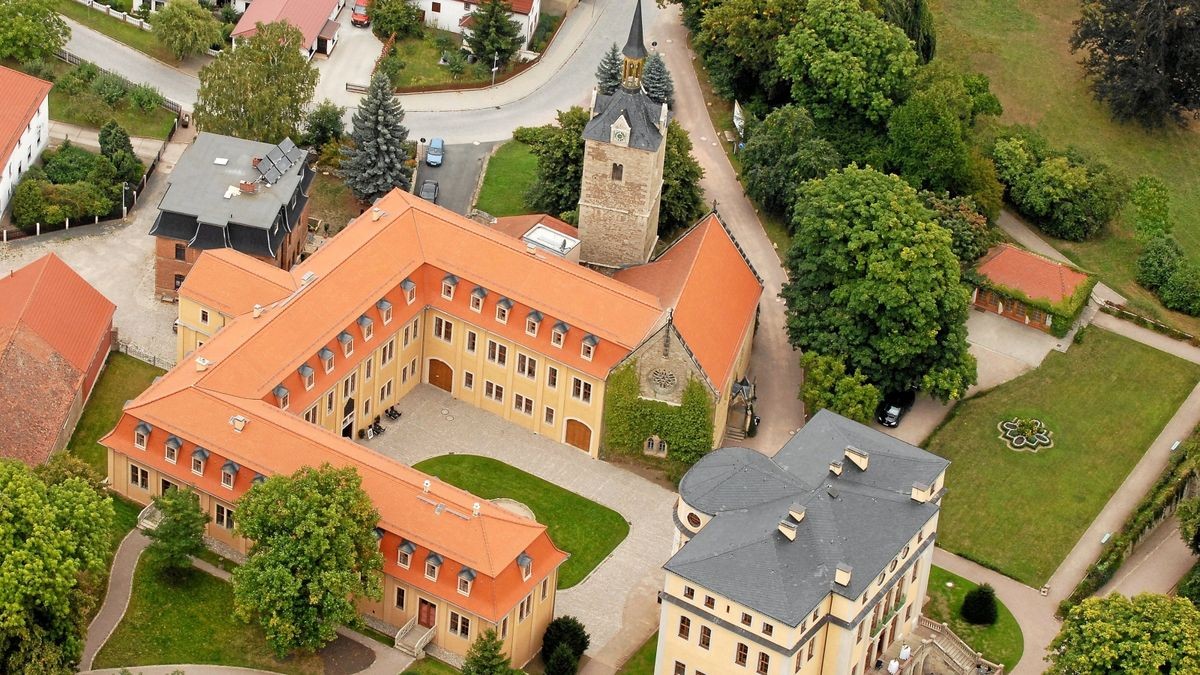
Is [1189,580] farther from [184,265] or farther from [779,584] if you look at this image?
[184,265]

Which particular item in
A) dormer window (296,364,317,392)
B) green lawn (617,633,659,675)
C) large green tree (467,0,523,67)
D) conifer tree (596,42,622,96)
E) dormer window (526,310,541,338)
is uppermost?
conifer tree (596,42,622,96)

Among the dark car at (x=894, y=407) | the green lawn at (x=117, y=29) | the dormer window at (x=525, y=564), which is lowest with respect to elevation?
the dormer window at (x=525, y=564)

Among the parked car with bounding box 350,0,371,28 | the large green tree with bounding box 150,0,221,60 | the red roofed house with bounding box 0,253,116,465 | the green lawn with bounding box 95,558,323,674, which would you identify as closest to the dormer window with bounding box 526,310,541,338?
the green lawn with bounding box 95,558,323,674

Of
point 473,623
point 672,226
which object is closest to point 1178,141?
point 672,226

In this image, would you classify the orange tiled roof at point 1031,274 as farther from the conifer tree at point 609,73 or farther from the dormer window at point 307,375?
the dormer window at point 307,375

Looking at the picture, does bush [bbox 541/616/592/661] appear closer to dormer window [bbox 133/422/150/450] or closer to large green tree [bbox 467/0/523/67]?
dormer window [bbox 133/422/150/450]

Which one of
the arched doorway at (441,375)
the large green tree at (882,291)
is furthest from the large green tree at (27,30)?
the large green tree at (882,291)
